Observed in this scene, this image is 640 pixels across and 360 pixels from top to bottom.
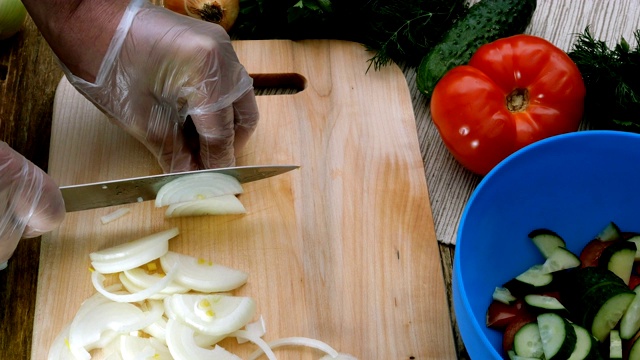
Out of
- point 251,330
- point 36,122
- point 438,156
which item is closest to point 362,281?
point 251,330

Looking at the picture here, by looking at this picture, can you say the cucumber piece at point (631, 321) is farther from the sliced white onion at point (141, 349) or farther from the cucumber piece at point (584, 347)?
the sliced white onion at point (141, 349)

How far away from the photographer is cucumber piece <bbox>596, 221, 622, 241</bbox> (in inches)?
63.3

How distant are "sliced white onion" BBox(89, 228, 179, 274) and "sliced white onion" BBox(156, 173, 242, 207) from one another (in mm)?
97

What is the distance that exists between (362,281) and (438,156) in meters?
0.45

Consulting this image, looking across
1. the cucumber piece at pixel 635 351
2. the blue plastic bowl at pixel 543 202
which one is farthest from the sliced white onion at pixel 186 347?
the cucumber piece at pixel 635 351

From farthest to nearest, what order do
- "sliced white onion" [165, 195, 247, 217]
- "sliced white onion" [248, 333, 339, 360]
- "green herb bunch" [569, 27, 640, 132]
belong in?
"green herb bunch" [569, 27, 640, 132] → "sliced white onion" [165, 195, 247, 217] → "sliced white onion" [248, 333, 339, 360]

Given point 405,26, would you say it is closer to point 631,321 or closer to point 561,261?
point 561,261

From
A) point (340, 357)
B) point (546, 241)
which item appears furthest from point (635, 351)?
point (340, 357)

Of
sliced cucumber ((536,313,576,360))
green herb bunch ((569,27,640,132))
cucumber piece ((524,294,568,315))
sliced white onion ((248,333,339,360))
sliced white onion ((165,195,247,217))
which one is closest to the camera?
sliced cucumber ((536,313,576,360))

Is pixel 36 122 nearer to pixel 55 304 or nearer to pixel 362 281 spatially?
pixel 55 304

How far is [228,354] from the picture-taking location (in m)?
1.52

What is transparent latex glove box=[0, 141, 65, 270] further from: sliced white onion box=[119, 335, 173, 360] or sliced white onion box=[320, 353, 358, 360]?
sliced white onion box=[320, 353, 358, 360]

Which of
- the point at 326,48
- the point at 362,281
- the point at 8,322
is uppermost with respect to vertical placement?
the point at 326,48

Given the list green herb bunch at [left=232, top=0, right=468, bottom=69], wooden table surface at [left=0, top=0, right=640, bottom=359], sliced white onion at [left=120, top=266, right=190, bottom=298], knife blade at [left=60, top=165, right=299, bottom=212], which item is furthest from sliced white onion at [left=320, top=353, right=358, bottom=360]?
green herb bunch at [left=232, top=0, right=468, bottom=69]
